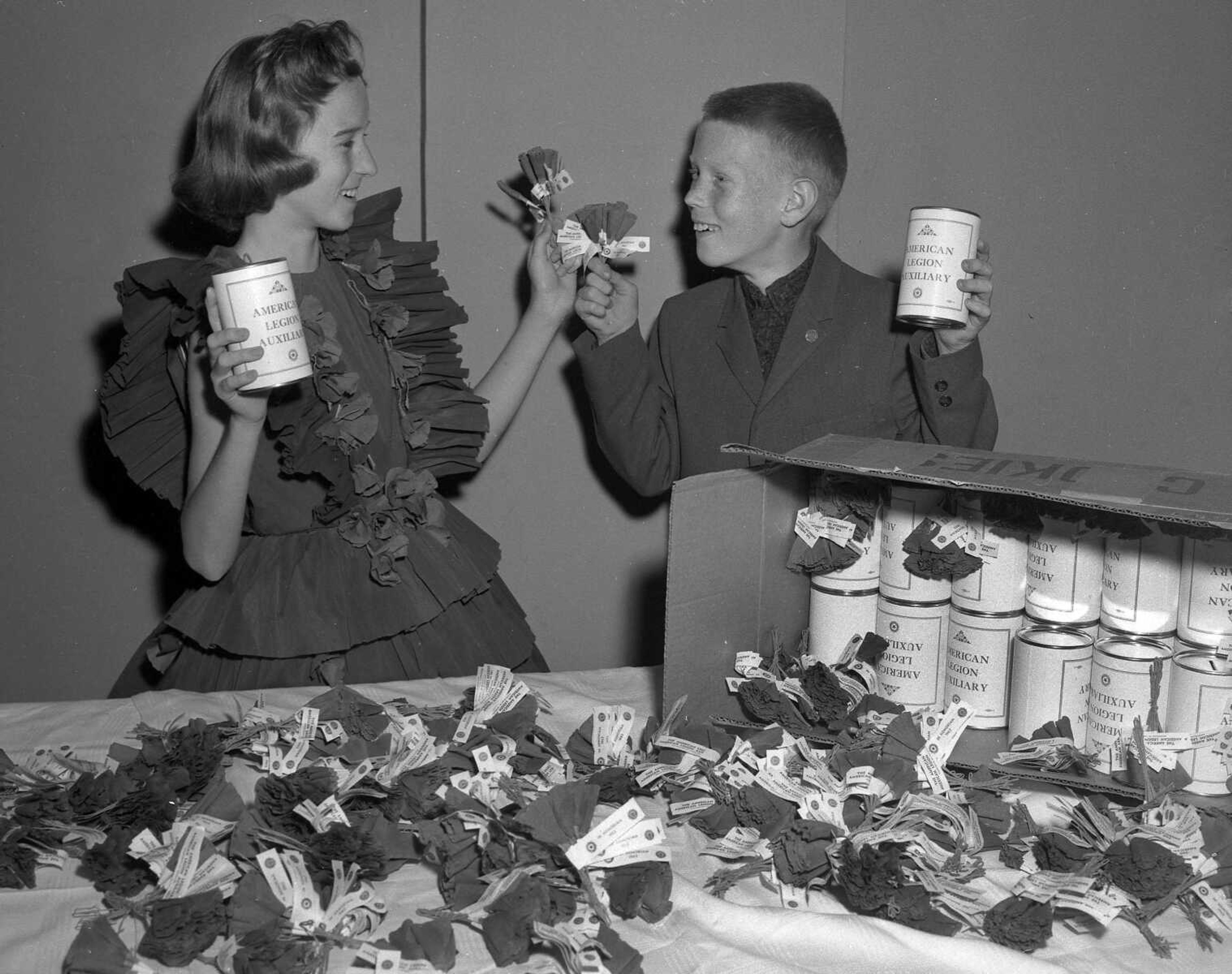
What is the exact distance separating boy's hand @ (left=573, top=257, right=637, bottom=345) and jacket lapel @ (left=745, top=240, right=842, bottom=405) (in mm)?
225

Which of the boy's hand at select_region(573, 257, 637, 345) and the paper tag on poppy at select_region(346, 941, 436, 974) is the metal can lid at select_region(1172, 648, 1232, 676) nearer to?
the paper tag on poppy at select_region(346, 941, 436, 974)

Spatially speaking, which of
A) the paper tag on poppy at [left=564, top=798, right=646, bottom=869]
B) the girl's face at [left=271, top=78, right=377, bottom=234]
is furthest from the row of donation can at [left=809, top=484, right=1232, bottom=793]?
the girl's face at [left=271, top=78, right=377, bottom=234]

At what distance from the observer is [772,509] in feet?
3.91

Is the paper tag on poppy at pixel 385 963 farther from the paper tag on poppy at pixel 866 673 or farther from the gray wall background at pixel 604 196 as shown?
the gray wall background at pixel 604 196

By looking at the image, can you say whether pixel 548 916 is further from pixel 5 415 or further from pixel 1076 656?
pixel 5 415

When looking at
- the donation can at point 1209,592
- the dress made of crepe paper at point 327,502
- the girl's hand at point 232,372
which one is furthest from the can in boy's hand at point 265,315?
the donation can at point 1209,592

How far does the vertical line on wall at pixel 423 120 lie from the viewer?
189cm

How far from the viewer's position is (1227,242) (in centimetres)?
227

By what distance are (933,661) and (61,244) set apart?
60.4 inches

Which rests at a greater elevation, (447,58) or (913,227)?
(447,58)

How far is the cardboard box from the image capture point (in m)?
0.95

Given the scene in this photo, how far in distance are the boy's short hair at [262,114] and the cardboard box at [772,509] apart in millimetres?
764

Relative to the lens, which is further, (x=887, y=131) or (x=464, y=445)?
(x=887, y=131)

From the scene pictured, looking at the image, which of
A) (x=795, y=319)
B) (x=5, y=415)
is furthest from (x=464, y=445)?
(x=5, y=415)
